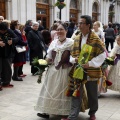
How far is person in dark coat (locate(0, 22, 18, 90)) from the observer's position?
6.48 meters

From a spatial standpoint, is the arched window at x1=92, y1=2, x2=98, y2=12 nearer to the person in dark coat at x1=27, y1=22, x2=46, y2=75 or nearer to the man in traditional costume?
the person in dark coat at x1=27, y1=22, x2=46, y2=75

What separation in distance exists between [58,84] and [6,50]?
2564 millimetres

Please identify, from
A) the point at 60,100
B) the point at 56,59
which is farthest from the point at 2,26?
the point at 60,100

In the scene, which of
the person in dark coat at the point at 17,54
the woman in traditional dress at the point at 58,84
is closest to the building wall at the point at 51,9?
the person in dark coat at the point at 17,54

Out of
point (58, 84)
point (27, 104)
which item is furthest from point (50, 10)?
point (58, 84)

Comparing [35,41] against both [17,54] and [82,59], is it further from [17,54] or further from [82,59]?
[82,59]

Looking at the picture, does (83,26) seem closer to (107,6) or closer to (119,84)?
(119,84)

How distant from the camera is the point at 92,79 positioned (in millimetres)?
4227

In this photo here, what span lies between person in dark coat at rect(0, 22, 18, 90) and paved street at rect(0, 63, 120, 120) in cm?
33

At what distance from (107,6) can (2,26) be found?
86.3 feet

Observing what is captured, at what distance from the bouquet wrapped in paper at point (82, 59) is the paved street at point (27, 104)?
989mm

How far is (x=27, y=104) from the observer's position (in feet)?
18.2

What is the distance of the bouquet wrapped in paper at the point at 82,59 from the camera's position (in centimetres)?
400

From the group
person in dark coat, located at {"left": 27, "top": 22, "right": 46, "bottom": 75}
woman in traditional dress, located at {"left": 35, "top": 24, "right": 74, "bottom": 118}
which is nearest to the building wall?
person in dark coat, located at {"left": 27, "top": 22, "right": 46, "bottom": 75}
